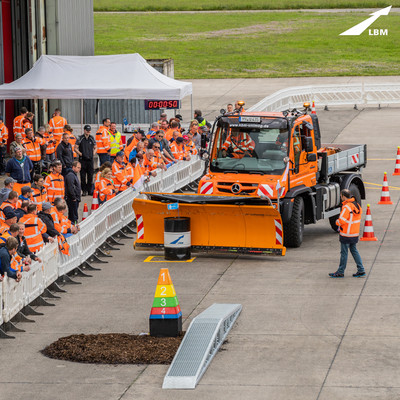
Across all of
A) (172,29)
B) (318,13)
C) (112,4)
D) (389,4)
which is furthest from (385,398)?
(112,4)

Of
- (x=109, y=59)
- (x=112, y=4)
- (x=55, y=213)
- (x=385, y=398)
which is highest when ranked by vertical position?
(x=112, y=4)

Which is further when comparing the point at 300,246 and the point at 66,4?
the point at 66,4

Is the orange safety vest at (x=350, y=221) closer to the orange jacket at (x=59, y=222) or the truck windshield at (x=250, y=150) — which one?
the truck windshield at (x=250, y=150)

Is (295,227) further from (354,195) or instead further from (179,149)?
(179,149)

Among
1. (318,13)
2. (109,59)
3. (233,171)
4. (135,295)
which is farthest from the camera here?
(318,13)

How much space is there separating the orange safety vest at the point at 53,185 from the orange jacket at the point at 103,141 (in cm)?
565

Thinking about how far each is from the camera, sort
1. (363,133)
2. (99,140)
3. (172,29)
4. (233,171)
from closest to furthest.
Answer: (233,171)
(99,140)
(363,133)
(172,29)

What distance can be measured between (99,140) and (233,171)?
7.29 meters

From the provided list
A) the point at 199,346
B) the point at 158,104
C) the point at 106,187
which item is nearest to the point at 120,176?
the point at 106,187

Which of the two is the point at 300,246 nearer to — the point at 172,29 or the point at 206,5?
the point at 172,29

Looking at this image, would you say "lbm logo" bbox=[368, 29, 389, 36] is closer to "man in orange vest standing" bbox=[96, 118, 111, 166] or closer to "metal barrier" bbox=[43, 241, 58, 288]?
"man in orange vest standing" bbox=[96, 118, 111, 166]

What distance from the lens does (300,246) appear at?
68.1 feet

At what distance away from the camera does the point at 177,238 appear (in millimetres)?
19406

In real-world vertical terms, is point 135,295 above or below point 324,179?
below
